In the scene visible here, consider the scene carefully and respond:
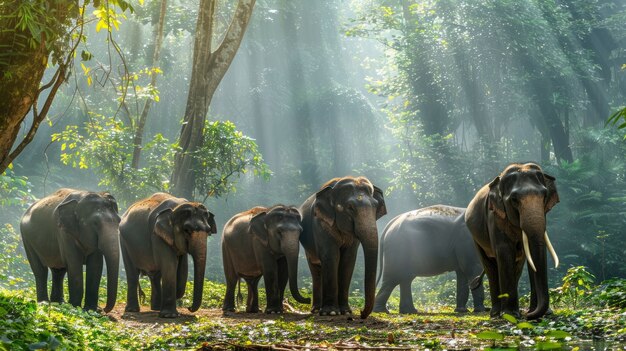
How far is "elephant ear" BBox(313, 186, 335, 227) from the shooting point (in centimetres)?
1195

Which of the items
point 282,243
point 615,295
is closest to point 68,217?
point 282,243

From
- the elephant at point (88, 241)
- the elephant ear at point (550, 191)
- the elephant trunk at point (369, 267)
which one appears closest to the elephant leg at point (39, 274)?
the elephant at point (88, 241)

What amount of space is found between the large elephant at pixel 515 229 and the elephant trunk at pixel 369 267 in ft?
4.32

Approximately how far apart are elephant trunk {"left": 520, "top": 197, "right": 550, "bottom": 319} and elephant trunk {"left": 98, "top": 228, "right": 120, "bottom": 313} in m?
5.43

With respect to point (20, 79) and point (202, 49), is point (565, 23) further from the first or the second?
point (20, 79)

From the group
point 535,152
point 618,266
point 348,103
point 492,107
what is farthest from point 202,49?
point 348,103

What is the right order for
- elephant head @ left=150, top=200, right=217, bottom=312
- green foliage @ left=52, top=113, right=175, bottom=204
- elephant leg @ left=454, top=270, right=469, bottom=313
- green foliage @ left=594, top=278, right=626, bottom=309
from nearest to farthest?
green foliage @ left=594, top=278, right=626, bottom=309
elephant head @ left=150, top=200, right=217, bottom=312
elephant leg @ left=454, top=270, right=469, bottom=313
green foliage @ left=52, top=113, right=175, bottom=204

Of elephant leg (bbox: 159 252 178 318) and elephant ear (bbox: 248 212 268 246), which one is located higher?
elephant ear (bbox: 248 212 268 246)

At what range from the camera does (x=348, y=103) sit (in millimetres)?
48625

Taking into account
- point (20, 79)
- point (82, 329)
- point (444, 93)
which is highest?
point (444, 93)

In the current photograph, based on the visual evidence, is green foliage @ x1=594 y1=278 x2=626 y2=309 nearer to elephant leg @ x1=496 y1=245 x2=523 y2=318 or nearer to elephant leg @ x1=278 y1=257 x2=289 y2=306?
elephant leg @ x1=496 y1=245 x2=523 y2=318

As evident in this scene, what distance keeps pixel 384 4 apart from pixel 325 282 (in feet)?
104

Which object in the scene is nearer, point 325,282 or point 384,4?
point 325,282

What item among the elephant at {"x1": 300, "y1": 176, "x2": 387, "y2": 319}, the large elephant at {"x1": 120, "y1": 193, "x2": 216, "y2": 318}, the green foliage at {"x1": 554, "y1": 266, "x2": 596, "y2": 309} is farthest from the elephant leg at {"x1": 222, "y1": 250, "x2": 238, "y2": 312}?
the green foliage at {"x1": 554, "y1": 266, "x2": 596, "y2": 309}
